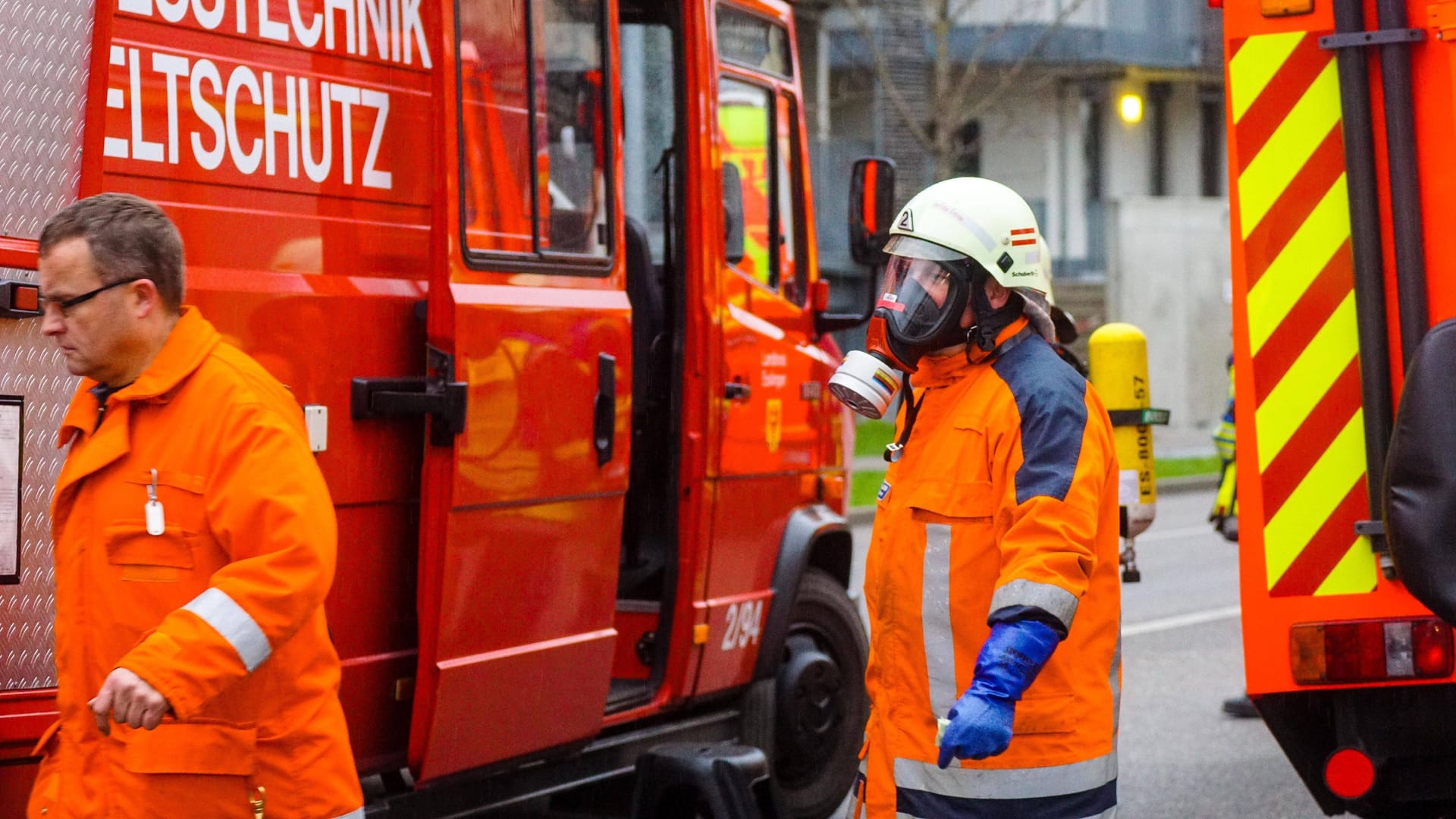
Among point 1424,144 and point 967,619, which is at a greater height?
point 1424,144

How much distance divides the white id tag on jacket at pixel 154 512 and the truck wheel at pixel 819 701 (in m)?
3.46

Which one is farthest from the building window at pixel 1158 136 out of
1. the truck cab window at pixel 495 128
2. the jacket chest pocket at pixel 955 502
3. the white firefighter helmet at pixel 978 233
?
the jacket chest pocket at pixel 955 502

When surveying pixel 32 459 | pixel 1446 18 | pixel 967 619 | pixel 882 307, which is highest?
pixel 1446 18

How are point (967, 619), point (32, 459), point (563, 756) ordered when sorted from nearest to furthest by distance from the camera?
point (967, 619) → point (32, 459) → point (563, 756)

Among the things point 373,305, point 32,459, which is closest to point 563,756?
point 373,305

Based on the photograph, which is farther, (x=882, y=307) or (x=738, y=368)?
(x=738, y=368)

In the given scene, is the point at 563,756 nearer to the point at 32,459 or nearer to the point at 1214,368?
the point at 32,459

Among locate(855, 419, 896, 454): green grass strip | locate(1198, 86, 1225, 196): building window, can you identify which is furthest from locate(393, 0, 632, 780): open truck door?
locate(1198, 86, 1225, 196): building window

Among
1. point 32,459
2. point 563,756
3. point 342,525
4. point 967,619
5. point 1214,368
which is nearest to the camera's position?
point 967,619

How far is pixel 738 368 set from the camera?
5961mm

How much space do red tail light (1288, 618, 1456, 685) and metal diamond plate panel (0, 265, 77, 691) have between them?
8.88 feet

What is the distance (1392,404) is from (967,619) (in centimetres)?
136

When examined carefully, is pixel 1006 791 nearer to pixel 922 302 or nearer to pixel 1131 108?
pixel 922 302

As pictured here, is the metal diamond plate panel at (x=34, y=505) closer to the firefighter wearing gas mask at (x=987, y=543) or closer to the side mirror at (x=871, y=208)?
the firefighter wearing gas mask at (x=987, y=543)
